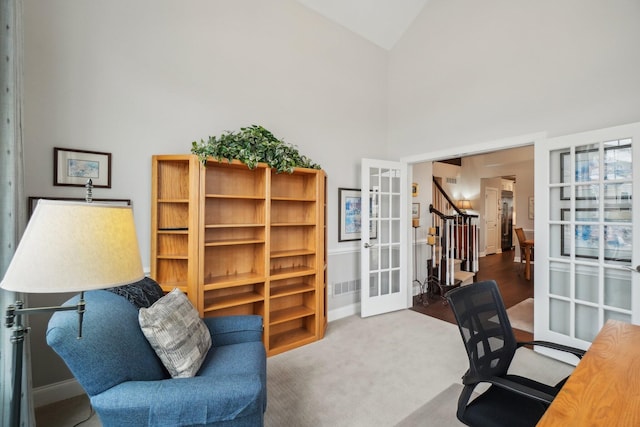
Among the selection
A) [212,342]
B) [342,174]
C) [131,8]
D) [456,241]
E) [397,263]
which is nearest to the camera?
[212,342]

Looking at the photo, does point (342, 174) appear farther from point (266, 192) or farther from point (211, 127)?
point (211, 127)

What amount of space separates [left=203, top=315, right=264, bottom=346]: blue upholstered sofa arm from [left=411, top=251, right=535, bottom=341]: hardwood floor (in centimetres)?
269

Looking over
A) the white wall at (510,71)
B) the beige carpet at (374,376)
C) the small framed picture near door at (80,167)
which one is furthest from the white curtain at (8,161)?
the white wall at (510,71)

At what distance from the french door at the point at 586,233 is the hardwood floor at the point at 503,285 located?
69 cm

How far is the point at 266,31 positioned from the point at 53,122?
7.26 feet

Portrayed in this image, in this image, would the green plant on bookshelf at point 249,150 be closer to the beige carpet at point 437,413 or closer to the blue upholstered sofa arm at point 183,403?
the blue upholstered sofa arm at point 183,403

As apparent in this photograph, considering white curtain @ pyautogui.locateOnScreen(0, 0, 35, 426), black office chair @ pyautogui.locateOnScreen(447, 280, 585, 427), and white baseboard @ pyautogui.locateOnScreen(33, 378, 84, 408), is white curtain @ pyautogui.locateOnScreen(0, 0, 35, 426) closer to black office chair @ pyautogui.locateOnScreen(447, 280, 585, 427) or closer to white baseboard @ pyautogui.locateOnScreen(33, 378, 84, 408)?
white baseboard @ pyautogui.locateOnScreen(33, 378, 84, 408)

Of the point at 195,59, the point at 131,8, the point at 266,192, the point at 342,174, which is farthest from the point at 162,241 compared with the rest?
the point at 342,174

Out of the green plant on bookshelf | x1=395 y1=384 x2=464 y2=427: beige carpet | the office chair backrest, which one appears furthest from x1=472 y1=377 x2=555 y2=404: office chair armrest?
the green plant on bookshelf

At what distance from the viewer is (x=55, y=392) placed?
6.85 feet

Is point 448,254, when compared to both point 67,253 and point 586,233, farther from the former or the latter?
point 67,253

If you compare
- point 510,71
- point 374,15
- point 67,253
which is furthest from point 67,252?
point 374,15

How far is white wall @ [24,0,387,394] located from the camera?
2062mm

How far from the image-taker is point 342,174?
3.78 m
